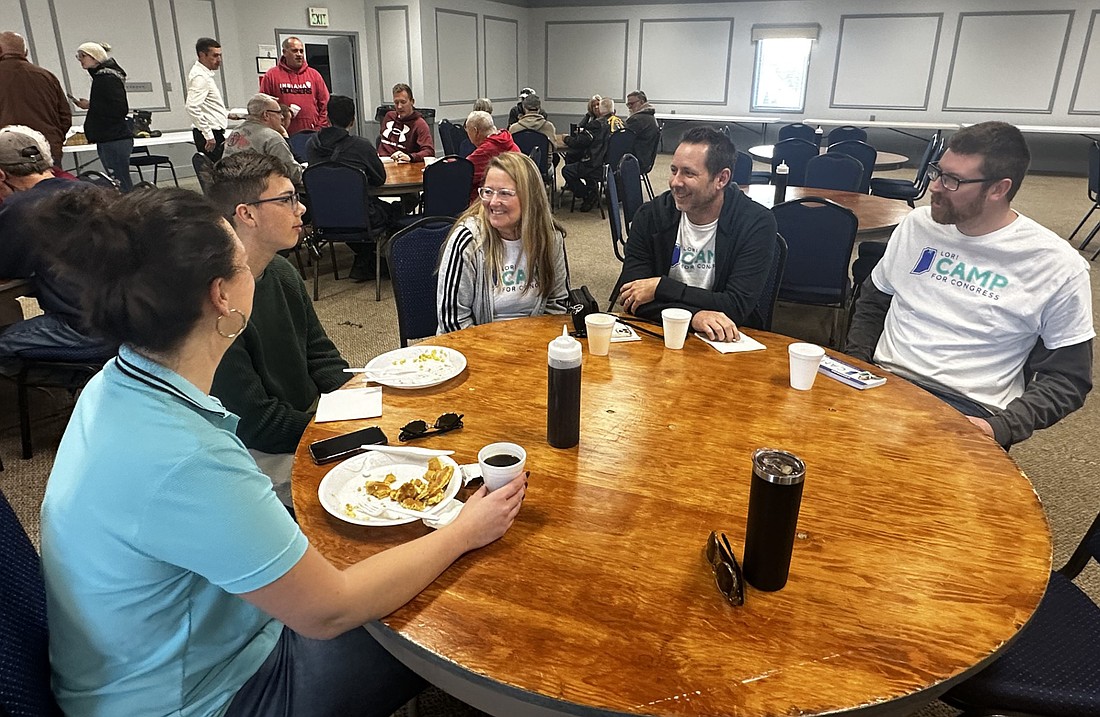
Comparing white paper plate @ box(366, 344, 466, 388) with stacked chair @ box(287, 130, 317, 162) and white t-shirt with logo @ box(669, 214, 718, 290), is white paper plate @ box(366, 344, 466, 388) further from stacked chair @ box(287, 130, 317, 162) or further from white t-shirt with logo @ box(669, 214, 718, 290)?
stacked chair @ box(287, 130, 317, 162)

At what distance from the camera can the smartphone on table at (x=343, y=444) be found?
51.3 inches

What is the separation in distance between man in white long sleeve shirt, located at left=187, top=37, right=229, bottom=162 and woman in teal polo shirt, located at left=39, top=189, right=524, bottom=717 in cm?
623

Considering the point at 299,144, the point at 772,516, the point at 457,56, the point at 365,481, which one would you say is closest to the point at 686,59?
the point at 457,56

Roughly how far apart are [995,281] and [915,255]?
26 centimetres

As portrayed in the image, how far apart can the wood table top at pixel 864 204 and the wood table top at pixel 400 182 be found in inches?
99.1

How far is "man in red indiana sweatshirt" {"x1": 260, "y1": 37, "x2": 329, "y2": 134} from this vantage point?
730 centimetres

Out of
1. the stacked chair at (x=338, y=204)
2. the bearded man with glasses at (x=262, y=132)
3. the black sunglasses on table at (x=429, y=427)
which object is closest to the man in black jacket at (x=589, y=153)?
the bearded man with glasses at (x=262, y=132)

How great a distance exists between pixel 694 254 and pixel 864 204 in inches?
97.6

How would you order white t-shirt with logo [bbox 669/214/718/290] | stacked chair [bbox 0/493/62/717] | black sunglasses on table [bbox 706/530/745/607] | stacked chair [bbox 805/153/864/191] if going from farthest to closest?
stacked chair [bbox 805/153/864/191] → white t-shirt with logo [bbox 669/214/718/290] → black sunglasses on table [bbox 706/530/745/607] → stacked chair [bbox 0/493/62/717]

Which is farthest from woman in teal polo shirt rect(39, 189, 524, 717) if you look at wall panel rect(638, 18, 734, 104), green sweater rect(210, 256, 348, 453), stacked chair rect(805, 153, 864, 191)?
wall panel rect(638, 18, 734, 104)

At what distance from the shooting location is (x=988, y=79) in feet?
36.0

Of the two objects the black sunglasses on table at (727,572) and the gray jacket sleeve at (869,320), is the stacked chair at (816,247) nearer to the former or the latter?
the gray jacket sleeve at (869,320)

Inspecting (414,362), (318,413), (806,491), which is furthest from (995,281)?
(318,413)

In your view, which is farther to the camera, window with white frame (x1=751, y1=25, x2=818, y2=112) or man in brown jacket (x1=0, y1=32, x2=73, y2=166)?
window with white frame (x1=751, y1=25, x2=818, y2=112)
